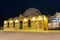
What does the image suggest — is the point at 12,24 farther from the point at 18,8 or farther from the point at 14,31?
the point at 18,8

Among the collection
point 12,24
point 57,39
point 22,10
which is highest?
point 22,10

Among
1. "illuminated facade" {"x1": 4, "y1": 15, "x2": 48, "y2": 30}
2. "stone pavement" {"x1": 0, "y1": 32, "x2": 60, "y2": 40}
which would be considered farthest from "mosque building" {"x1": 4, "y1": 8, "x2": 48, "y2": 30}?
"stone pavement" {"x1": 0, "y1": 32, "x2": 60, "y2": 40}

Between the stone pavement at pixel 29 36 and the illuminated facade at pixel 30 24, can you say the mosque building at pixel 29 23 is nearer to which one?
the illuminated facade at pixel 30 24

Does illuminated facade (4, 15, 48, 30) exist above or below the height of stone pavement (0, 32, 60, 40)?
above

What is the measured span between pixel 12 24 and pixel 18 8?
1.55 feet

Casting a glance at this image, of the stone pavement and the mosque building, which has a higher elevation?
the mosque building

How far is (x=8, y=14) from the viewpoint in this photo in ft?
5.96

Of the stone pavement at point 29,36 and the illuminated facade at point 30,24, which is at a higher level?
the illuminated facade at point 30,24

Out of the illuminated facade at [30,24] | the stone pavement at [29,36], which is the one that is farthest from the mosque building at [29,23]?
the stone pavement at [29,36]

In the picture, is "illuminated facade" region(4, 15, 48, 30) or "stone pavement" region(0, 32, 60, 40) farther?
"illuminated facade" region(4, 15, 48, 30)

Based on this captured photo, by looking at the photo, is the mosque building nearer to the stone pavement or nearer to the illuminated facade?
the illuminated facade

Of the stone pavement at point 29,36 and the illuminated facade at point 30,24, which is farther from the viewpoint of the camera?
the illuminated facade at point 30,24

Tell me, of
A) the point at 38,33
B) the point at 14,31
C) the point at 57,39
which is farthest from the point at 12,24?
the point at 57,39

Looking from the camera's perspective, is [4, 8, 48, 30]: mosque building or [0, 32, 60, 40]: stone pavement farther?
[4, 8, 48, 30]: mosque building
